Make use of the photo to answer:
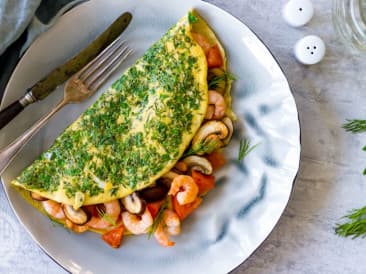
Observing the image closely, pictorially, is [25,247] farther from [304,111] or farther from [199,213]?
[304,111]

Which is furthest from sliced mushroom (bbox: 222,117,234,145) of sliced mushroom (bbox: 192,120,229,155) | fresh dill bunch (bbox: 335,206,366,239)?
fresh dill bunch (bbox: 335,206,366,239)

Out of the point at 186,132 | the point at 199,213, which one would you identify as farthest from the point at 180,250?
the point at 186,132

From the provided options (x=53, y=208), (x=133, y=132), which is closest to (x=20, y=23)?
(x=133, y=132)

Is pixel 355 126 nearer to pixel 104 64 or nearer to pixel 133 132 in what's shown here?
pixel 133 132

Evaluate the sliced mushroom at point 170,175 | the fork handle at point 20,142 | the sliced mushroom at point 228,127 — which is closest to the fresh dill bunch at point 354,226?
the sliced mushroom at point 228,127

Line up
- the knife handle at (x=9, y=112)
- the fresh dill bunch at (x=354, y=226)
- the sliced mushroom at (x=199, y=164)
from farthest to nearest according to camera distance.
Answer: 1. the fresh dill bunch at (x=354, y=226)
2. the sliced mushroom at (x=199, y=164)
3. the knife handle at (x=9, y=112)

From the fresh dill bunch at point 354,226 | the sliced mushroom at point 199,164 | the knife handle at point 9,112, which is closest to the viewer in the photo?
the knife handle at point 9,112

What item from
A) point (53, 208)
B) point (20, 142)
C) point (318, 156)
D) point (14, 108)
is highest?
point (14, 108)

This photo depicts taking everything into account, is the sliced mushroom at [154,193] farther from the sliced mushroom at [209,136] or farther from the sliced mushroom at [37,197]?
the sliced mushroom at [37,197]
